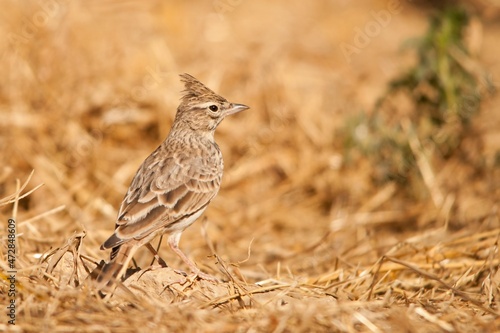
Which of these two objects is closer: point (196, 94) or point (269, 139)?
point (196, 94)

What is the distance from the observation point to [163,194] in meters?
5.19

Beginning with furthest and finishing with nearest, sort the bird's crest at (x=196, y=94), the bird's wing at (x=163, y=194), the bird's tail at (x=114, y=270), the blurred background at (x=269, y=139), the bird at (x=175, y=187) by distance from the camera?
the blurred background at (x=269, y=139), the bird's crest at (x=196, y=94), the bird's wing at (x=163, y=194), the bird at (x=175, y=187), the bird's tail at (x=114, y=270)

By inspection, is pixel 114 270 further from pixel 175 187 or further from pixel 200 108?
pixel 200 108

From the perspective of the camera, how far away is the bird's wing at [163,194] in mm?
4871

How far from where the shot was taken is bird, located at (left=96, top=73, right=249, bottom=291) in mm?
4770

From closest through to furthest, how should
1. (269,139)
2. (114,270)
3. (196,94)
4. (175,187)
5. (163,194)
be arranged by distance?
(114,270) < (163,194) < (175,187) < (196,94) < (269,139)

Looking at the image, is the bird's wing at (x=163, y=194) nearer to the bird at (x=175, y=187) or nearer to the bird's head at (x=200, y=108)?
the bird at (x=175, y=187)

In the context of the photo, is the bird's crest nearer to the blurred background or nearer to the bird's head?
the bird's head

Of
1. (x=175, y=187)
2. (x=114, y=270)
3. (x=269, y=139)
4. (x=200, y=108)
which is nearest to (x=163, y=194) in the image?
(x=175, y=187)

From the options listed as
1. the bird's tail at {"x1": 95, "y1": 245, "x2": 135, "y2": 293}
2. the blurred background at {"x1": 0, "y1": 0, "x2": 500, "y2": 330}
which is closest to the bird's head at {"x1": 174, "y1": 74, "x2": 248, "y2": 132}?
the blurred background at {"x1": 0, "y1": 0, "x2": 500, "y2": 330}

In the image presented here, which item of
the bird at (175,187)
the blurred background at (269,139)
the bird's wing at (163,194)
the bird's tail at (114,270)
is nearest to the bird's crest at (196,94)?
the bird at (175,187)

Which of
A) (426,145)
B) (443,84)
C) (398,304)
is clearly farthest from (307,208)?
(398,304)

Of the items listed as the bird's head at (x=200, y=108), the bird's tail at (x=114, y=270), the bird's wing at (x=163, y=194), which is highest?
the bird's head at (x=200, y=108)

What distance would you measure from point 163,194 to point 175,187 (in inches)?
5.8
